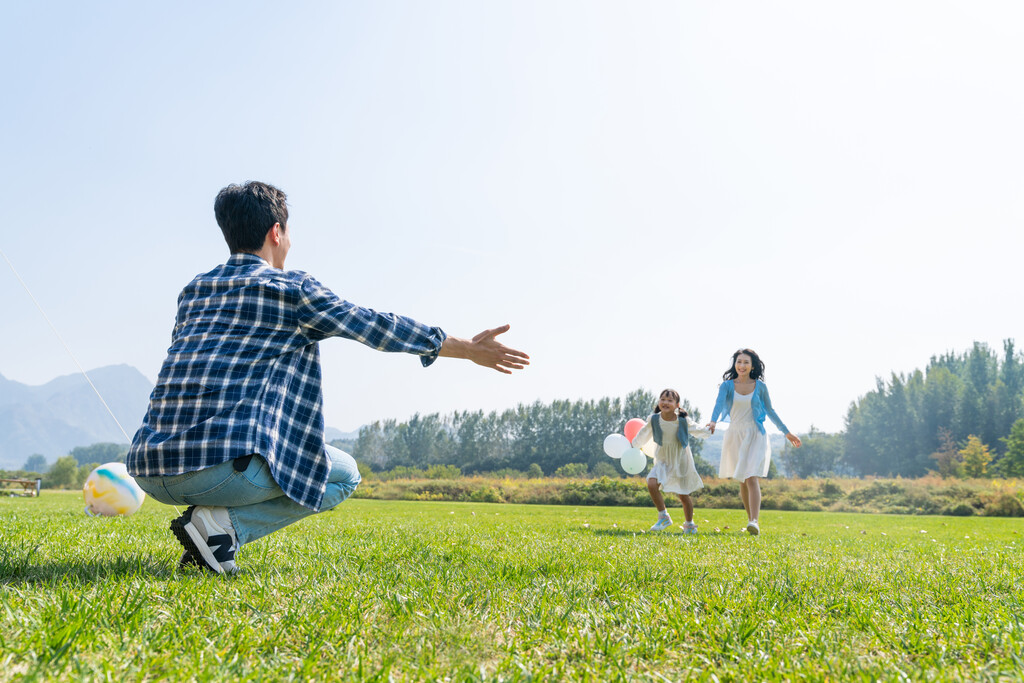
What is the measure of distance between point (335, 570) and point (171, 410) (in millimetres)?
1045

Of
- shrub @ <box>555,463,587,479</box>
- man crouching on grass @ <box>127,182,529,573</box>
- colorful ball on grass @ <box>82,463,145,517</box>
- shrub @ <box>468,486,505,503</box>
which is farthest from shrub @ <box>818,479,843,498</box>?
shrub @ <box>555,463,587,479</box>

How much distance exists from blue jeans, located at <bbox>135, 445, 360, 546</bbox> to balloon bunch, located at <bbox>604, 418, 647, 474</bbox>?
Answer: 7110mm

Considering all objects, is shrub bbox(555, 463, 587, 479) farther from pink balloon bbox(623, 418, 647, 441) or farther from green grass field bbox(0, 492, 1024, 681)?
green grass field bbox(0, 492, 1024, 681)

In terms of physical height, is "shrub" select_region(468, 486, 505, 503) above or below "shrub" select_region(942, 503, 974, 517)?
below

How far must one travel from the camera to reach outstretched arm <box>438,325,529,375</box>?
312cm

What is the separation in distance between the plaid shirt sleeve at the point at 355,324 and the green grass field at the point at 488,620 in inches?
40.5

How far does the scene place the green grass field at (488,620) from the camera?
169 centimetres

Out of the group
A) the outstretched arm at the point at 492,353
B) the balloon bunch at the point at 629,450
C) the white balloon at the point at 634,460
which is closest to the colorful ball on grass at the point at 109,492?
the outstretched arm at the point at 492,353

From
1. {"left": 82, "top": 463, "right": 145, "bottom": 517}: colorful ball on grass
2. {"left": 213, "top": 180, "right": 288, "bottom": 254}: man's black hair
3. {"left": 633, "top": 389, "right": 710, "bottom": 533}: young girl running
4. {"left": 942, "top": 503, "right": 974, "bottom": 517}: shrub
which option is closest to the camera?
{"left": 213, "top": 180, "right": 288, "bottom": 254}: man's black hair

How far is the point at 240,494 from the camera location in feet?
9.15

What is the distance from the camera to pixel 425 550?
4105 mm

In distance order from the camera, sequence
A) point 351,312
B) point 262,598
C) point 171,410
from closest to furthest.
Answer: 1. point 262,598
2. point 171,410
3. point 351,312

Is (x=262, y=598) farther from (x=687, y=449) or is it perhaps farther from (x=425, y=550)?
(x=687, y=449)

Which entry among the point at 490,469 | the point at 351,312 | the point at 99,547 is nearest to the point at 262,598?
the point at 351,312
